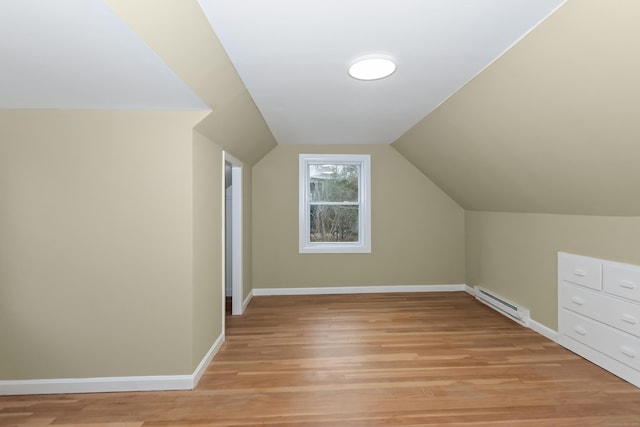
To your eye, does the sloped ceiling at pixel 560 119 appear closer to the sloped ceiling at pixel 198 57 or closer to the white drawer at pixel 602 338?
the white drawer at pixel 602 338

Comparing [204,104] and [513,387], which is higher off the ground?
[204,104]

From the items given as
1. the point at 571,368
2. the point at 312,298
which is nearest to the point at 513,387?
the point at 571,368

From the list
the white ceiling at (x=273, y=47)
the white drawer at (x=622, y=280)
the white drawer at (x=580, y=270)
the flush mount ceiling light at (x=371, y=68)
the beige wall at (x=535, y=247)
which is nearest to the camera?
the white ceiling at (x=273, y=47)

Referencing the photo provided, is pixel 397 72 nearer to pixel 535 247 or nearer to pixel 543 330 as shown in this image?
pixel 535 247

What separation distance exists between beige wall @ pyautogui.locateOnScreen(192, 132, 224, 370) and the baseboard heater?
309cm

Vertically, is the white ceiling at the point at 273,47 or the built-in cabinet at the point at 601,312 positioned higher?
the white ceiling at the point at 273,47

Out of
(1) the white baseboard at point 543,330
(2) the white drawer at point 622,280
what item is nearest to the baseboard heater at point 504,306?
(1) the white baseboard at point 543,330

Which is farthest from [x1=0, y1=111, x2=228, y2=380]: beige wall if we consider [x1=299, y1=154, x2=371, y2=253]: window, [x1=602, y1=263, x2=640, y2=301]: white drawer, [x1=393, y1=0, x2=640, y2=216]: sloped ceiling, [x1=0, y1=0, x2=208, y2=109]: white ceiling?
[x1=602, y1=263, x2=640, y2=301]: white drawer

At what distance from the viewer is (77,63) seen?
1.55m

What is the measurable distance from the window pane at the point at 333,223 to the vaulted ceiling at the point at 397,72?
2.04m

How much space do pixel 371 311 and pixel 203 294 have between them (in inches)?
83.7

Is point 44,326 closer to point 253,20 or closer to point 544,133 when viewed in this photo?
point 253,20

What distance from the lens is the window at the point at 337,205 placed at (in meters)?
4.67

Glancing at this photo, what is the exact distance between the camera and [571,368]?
8.28 ft
